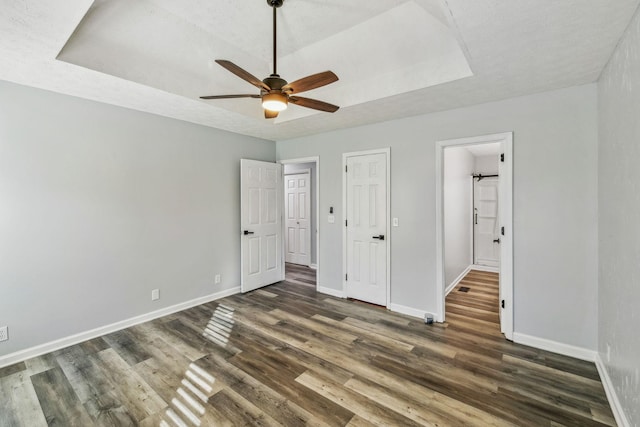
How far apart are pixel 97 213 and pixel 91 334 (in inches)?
51.2

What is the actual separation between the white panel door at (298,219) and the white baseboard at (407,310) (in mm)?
2839

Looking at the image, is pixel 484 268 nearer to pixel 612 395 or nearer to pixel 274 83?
pixel 612 395

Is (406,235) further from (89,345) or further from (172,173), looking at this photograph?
(89,345)

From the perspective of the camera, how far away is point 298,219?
6.57 m

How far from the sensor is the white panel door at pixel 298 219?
21.0 feet

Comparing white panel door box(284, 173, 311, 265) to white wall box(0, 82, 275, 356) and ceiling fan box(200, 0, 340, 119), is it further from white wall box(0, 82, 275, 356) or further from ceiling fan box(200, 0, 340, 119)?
ceiling fan box(200, 0, 340, 119)

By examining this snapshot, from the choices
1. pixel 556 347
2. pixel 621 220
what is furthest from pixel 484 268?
pixel 621 220

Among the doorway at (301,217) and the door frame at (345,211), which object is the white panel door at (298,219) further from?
the door frame at (345,211)

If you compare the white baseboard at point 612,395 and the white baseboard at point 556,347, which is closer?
the white baseboard at point 612,395

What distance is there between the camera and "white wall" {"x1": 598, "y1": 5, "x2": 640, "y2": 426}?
1615 millimetres

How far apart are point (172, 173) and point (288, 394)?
2973mm

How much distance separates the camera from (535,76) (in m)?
2.44

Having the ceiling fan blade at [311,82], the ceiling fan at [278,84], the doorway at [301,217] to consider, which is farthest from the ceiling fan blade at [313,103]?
the doorway at [301,217]

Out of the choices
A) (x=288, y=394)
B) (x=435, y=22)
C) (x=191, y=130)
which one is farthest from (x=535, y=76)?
(x=191, y=130)
